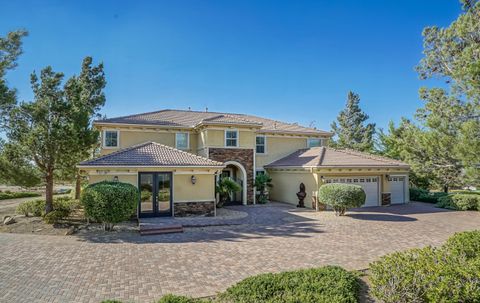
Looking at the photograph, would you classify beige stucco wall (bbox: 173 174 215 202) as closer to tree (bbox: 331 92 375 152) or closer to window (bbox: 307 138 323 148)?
window (bbox: 307 138 323 148)

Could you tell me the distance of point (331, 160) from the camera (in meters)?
19.6

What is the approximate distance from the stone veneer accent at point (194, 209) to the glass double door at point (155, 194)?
0.45 metres

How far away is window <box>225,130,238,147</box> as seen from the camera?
20616mm

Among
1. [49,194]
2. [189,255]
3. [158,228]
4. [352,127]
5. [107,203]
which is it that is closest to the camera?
[189,255]

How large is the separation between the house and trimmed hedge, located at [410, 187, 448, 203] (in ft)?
9.44

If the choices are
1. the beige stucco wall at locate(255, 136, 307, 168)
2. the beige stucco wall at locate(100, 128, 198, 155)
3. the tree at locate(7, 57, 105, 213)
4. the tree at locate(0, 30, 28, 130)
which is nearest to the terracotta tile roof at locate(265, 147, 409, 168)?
the beige stucco wall at locate(255, 136, 307, 168)

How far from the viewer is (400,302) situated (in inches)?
215

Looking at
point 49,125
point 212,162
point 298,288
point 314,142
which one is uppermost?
point 49,125

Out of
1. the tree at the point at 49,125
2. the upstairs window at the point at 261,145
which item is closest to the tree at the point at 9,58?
the tree at the point at 49,125

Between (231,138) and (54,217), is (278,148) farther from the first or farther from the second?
(54,217)

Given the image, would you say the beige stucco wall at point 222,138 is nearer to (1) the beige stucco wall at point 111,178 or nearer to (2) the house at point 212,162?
(2) the house at point 212,162

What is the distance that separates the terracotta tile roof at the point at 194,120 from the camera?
20672 mm

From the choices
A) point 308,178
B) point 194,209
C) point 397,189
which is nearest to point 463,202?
point 397,189

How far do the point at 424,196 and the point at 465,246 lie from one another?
19.1 meters
